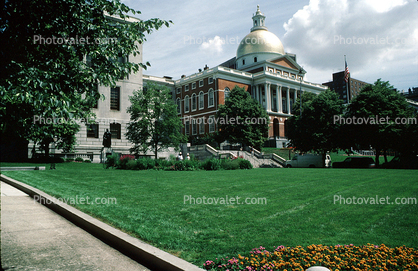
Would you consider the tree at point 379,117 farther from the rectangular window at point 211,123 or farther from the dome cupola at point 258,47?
the dome cupola at point 258,47

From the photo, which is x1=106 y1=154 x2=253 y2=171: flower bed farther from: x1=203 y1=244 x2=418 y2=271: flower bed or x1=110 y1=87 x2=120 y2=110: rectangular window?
x1=203 y1=244 x2=418 y2=271: flower bed

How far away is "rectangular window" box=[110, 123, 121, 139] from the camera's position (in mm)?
43062

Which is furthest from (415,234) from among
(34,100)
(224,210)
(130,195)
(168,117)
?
(168,117)

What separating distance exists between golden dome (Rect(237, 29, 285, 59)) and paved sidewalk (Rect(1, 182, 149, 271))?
239 ft

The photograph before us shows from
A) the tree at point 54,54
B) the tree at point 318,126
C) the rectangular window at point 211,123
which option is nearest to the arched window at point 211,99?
the rectangular window at point 211,123

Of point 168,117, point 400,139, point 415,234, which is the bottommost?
point 415,234

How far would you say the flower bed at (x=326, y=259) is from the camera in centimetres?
407

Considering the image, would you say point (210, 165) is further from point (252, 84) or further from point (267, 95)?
point (252, 84)

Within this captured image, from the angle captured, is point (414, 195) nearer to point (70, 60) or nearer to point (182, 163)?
point (70, 60)

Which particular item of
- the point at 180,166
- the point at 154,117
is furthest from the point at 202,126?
the point at 180,166

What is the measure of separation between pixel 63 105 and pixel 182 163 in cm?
2099

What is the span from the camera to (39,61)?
19.6 ft

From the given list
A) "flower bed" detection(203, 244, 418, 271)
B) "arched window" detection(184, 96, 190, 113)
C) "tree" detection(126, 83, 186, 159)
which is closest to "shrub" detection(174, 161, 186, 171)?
"tree" detection(126, 83, 186, 159)

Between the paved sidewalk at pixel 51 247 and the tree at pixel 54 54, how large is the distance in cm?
220
